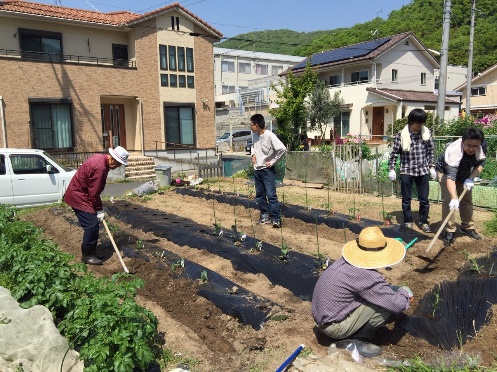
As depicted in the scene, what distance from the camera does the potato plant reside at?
8.70 ft

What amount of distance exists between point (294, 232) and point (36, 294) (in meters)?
4.10

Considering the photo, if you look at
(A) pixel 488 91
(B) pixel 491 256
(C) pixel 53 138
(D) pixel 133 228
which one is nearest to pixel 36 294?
(D) pixel 133 228

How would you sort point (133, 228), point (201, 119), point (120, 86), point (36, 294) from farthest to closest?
point (201, 119) → point (120, 86) → point (133, 228) → point (36, 294)

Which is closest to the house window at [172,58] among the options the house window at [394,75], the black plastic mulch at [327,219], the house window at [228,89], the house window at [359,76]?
the black plastic mulch at [327,219]

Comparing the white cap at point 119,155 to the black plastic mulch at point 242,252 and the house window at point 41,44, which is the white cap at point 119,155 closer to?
the black plastic mulch at point 242,252

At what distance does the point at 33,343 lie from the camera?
309cm

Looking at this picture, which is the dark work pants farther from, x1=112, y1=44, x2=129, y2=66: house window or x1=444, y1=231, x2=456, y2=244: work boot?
x1=112, y1=44, x2=129, y2=66: house window

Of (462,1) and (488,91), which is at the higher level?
(462,1)

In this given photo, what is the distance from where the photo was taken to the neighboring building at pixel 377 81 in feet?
87.0

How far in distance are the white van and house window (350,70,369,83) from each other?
21.9 meters

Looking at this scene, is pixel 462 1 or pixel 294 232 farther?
pixel 462 1

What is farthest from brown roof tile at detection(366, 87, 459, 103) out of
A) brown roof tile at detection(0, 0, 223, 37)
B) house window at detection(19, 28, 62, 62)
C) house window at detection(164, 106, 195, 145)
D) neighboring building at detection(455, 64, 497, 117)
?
house window at detection(19, 28, 62, 62)

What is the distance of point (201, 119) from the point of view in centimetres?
2055

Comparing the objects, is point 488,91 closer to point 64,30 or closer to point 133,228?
point 64,30
